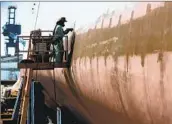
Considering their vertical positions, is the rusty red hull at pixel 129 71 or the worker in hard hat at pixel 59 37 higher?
the worker in hard hat at pixel 59 37

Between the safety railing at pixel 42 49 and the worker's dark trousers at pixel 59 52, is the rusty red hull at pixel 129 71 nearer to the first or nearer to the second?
the worker's dark trousers at pixel 59 52

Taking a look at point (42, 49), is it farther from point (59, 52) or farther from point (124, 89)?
point (124, 89)

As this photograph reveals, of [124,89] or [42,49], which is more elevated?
[42,49]

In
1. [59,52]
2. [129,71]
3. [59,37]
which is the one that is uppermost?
[59,37]

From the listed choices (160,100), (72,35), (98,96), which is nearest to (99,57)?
(98,96)

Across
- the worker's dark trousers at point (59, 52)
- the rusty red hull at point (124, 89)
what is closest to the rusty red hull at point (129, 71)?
the rusty red hull at point (124, 89)

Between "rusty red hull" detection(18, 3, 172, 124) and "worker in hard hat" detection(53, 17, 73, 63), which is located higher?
"worker in hard hat" detection(53, 17, 73, 63)

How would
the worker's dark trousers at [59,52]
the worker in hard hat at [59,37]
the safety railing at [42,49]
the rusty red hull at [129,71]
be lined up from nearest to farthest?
the rusty red hull at [129,71] < the worker's dark trousers at [59,52] < the worker in hard hat at [59,37] < the safety railing at [42,49]

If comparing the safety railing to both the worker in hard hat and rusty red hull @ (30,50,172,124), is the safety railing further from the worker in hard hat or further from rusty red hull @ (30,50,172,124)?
rusty red hull @ (30,50,172,124)

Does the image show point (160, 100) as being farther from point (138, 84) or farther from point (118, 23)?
point (118, 23)

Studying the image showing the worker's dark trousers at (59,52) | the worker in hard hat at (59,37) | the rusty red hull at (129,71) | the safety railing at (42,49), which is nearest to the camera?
the rusty red hull at (129,71)

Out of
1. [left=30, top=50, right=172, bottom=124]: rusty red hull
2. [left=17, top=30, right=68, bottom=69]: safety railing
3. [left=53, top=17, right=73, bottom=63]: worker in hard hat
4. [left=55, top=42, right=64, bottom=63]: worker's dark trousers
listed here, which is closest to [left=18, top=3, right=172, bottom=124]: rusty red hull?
[left=30, top=50, right=172, bottom=124]: rusty red hull

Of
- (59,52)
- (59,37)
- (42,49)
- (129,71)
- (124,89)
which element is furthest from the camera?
(42,49)

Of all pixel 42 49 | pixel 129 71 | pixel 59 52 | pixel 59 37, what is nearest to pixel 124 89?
pixel 129 71
